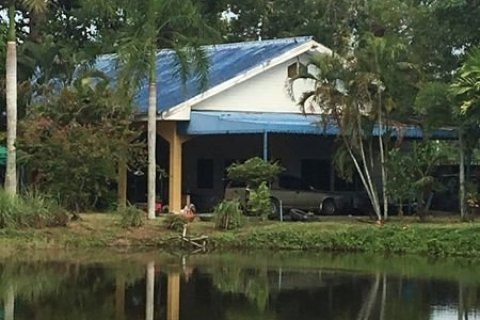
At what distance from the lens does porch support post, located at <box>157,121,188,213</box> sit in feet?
105

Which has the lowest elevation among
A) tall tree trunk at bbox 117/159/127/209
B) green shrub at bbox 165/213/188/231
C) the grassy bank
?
the grassy bank

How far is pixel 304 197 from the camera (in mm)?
33000

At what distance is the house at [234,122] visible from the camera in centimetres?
3186

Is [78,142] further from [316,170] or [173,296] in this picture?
[316,170]

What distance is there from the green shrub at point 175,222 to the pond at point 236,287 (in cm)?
197

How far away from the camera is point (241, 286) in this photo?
19.2 m

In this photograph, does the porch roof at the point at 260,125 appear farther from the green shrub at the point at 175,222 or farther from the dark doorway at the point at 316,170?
the green shrub at the point at 175,222

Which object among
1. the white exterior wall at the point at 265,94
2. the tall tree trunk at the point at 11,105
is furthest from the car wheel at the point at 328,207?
the tall tree trunk at the point at 11,105

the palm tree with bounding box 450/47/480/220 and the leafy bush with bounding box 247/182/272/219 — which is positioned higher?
the palm tree with bounding box 450/47/480/220

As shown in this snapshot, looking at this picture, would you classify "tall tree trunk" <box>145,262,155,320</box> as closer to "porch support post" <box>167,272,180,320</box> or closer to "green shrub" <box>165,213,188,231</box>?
"porch support post" <box>167,272,180,320</box>

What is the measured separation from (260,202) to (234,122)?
373cm

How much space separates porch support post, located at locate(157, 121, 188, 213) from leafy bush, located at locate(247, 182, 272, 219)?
347cm

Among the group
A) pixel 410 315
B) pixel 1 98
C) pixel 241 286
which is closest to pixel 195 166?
pixel 1 98

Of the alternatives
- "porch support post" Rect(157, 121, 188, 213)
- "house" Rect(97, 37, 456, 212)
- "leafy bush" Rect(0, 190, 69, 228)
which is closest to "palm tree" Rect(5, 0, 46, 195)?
"leafy bush" Rect(0, 190, 69, 228)
